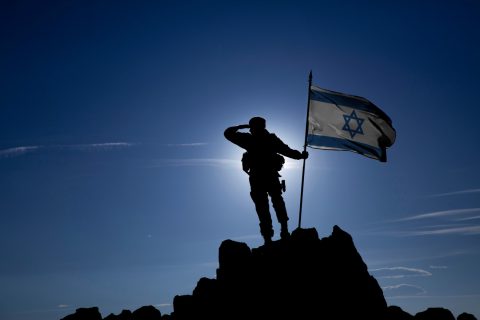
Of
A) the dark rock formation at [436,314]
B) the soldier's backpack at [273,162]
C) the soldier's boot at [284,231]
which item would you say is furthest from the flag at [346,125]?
the dark rock formation at [436,314]

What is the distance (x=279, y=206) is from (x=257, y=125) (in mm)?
2840

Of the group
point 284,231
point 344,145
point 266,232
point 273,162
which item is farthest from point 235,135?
point 344,145

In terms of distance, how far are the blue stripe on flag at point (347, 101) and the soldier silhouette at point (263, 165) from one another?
3.29m

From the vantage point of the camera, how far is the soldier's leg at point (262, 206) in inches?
486

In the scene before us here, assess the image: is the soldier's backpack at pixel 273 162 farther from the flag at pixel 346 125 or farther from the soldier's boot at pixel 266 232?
the flag at pixel 346 125

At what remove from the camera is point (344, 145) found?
14.4 m

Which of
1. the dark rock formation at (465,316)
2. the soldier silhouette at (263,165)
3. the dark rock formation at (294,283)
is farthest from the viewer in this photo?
the dark rock formation at (465,316)

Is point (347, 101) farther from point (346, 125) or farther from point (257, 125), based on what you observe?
point (257, 125)

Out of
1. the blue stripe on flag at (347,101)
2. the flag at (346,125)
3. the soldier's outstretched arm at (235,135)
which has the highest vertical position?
the blue stripe on flag at (347,101)

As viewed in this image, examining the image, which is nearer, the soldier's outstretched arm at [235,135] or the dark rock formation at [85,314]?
the soldier's outstretched arm at [235,135]

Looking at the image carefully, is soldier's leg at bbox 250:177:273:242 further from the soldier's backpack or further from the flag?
the flag

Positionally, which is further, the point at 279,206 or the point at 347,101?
the point at 347,101

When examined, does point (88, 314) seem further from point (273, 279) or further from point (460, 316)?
point (460, 316)

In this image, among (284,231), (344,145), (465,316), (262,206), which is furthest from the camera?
(465,316)
